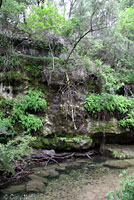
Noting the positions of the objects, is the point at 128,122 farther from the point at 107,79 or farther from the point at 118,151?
the point at 107,79

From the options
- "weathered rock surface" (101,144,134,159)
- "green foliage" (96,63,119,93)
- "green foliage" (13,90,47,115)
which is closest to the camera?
"green foliage" (13,90,47,115)

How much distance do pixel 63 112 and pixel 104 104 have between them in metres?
2.50

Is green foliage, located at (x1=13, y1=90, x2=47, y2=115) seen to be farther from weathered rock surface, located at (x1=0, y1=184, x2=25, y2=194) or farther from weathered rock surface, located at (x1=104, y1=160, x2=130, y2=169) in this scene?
weathered rock surface, located at (x1=104, y1=160, x2=130, y2=169)

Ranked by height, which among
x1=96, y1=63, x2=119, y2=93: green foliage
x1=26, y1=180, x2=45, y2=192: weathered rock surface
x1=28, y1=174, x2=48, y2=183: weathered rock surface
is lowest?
x1=28, y1=174, x2=48, y2=183: weathered rock surface

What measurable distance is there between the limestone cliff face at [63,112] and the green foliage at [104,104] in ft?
1.21

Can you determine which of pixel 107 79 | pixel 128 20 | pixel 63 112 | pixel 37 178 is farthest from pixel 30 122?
pixel 128 20

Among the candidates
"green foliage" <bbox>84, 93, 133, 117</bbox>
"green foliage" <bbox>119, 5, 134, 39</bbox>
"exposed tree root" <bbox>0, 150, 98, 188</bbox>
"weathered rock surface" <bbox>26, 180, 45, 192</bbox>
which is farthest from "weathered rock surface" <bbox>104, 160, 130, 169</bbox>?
"green foliage" <bbox>119, 5, 134, 39</bbox>

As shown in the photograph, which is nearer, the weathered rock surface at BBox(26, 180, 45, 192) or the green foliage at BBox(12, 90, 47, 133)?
the weathered rock surface at BBox(26, 180, 45, 192)

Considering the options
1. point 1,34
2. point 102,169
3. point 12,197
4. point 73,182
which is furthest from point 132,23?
point 12,197

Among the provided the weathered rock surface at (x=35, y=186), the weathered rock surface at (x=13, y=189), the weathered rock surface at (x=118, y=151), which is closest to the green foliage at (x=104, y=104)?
the weathered rock surface at (x=118, y=151)

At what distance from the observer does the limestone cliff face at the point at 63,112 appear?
8.20 meters

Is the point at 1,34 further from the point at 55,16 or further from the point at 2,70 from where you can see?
the point at 55,16

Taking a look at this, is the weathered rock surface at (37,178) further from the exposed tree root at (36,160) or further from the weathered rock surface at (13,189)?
the weathered rock surface at (13,189)

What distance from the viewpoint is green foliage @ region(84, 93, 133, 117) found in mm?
9164
